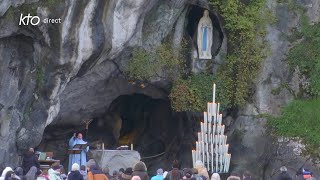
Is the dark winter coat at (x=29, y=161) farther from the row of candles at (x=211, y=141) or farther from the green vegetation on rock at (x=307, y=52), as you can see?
the green vegetation on rock at (x=307, y=52)

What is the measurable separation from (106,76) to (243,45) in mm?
3569

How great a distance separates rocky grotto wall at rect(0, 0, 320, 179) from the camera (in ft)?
96.0

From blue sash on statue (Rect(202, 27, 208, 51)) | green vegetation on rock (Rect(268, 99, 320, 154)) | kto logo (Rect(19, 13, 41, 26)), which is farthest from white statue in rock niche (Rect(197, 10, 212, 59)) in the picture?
kto logo (Rect(19, 13, 41, 26))

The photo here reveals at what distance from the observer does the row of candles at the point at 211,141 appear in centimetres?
3219

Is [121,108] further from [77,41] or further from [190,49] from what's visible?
[77,41]

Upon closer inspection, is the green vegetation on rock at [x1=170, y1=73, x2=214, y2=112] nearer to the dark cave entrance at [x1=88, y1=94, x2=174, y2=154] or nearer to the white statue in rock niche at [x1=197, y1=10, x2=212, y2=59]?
the white statue in rock niche at [x1=197, y1=10, x2=212, y2=59]

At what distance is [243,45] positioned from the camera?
33281mm

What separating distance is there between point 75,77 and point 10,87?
2.21 m

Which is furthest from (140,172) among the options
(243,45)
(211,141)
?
(243,45)

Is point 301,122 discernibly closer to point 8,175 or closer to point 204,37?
point 204,37

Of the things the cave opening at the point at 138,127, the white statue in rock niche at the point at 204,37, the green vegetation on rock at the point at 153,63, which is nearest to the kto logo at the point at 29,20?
the green vegetation on rock at the point at 153,63

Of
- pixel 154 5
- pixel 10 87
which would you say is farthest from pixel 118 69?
pixel 10 87

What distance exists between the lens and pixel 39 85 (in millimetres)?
29828

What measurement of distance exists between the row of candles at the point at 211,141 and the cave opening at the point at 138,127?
277cm
